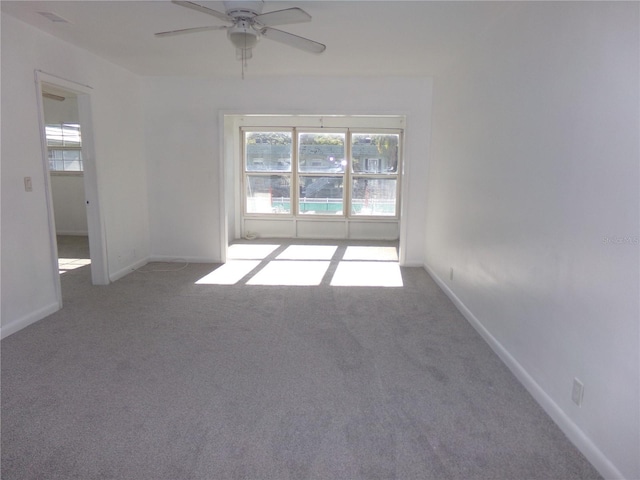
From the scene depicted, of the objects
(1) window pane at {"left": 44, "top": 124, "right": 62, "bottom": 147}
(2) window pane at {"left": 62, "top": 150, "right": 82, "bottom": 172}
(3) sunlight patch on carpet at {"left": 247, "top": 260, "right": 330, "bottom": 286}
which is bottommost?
(3) sunlight patch on carpet at {"left": 247, "top": 260, "right": 330, "bottom": 286}

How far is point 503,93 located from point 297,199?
5.04 metres

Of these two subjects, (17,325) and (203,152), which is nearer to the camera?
(17,325)

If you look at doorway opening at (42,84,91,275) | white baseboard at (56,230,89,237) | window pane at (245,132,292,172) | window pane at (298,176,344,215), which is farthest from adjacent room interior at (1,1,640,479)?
window pane at (245,132,292,172)

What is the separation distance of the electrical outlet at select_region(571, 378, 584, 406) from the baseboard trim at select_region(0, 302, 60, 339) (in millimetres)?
3710

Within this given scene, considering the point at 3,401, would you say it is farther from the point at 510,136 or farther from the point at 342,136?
the point at 342,136

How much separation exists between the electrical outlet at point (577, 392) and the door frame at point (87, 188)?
12.8ft

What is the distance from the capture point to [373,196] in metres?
7.45

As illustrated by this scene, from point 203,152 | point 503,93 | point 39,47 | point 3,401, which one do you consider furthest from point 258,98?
point 3,401

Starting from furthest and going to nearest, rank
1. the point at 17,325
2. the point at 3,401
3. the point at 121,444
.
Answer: the point at 17,325 → the point at 3,401 → the point at 121,444

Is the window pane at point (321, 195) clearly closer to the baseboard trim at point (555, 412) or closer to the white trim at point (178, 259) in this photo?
the white trim at point (178, 259)

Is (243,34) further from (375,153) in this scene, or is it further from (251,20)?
(375,153)

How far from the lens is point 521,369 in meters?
2.40

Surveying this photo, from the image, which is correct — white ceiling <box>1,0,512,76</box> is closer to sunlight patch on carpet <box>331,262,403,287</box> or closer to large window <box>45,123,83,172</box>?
sunlight patch on carpet <box>331,262,403,287</box>

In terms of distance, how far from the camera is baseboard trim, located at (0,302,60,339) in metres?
2.97
